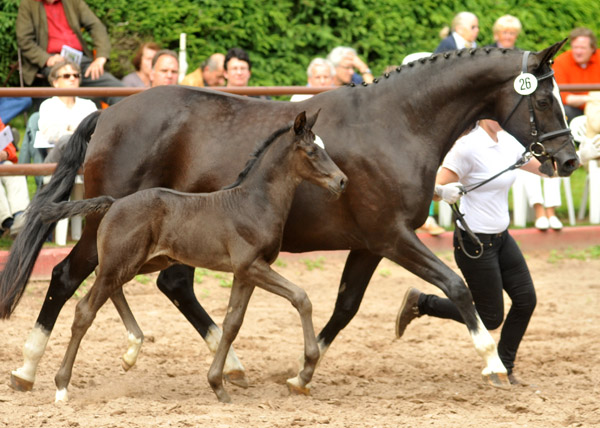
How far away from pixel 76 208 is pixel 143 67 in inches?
193

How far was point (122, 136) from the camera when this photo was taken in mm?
5637

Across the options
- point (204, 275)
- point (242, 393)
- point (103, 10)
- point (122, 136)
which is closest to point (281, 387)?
point (242, 393)

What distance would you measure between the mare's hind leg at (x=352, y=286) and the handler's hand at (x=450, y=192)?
1.78ft

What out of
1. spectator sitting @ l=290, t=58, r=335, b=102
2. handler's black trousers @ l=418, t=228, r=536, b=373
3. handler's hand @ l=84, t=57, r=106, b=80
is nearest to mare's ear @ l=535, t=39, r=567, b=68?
handler's black trousers @ l=418, t=228, r=536, b=373

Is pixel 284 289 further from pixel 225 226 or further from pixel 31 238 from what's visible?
pixel 31 238

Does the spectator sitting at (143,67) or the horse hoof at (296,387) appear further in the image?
the spectator sitting at (143,67)

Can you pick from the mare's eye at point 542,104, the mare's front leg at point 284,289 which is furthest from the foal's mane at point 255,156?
the mare's eye at point 542,104

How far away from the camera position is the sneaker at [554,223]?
31.6ft

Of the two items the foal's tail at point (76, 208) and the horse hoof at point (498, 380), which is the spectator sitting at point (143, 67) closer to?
the foal's tail at point (76, 208)

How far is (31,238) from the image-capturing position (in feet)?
18.7

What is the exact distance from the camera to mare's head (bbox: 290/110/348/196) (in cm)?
504

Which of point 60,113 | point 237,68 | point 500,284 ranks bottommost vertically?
point 500,284

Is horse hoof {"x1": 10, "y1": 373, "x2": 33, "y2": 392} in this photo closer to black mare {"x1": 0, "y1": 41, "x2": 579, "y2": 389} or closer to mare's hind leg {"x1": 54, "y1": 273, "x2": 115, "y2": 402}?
black mare {"x1": 0, "y1": 41, "x2": 579, "y2": 389}

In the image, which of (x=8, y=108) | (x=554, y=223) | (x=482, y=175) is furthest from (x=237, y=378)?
(x=554, y=223)
